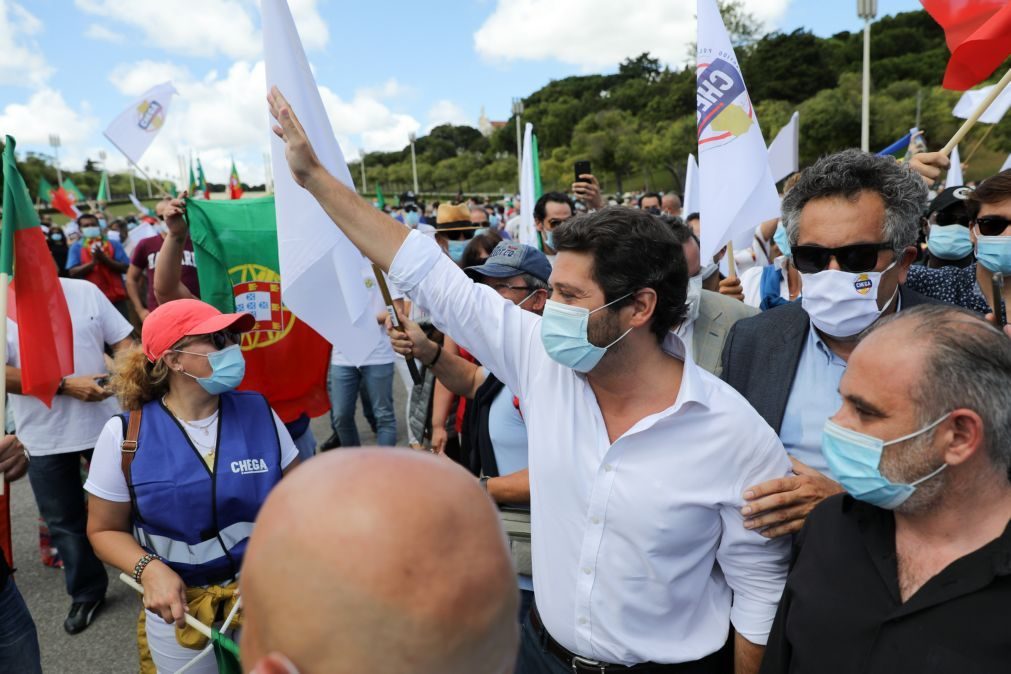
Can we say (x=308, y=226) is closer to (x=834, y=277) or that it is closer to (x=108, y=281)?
(x=834, y=277)

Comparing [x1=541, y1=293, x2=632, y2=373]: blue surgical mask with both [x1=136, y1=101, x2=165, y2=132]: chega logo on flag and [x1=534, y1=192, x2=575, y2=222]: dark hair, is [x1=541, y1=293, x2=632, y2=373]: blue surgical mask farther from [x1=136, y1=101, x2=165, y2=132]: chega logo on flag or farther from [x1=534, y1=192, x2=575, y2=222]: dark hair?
[x1=136, y1=101, x2=165, y2=132]: chega logo on flag

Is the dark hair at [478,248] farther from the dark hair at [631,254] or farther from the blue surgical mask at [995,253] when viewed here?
the blue surgical mask at [995,253]

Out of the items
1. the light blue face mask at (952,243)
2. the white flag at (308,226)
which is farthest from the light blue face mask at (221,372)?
the light blue face mask at (952,243)

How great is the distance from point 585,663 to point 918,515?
35.1 inches

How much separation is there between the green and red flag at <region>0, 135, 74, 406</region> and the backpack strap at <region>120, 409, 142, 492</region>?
2.96ft

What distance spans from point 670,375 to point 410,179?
79.3 meters

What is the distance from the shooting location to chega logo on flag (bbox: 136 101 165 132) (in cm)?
745

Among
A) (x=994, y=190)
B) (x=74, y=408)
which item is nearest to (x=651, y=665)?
(x=994, y=190)

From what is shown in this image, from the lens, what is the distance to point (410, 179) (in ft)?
256

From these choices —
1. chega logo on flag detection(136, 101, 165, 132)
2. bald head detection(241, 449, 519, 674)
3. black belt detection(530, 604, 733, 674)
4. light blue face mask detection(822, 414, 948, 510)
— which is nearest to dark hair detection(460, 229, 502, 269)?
black belt detection(530, 604, 733, 674)

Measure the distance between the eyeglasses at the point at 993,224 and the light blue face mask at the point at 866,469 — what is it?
1.17 m

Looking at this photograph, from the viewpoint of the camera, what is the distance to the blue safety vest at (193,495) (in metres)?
2.39

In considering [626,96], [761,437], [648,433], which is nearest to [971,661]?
[761,437]

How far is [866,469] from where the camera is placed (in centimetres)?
141
